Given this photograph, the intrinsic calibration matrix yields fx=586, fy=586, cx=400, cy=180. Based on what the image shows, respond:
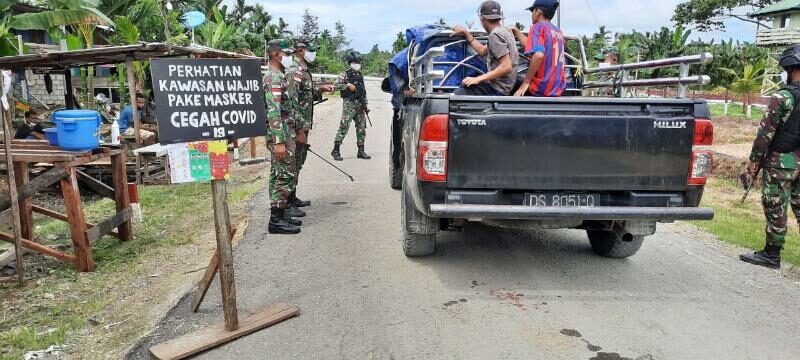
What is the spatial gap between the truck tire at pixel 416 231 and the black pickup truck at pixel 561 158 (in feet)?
1.44

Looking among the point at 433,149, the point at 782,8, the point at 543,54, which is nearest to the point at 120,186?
the point at 433,149

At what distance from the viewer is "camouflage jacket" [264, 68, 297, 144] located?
582 cm

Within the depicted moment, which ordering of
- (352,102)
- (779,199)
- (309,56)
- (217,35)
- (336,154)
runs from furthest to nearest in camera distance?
(217,35), (336,154), (352,102), (309,56), (779,199)

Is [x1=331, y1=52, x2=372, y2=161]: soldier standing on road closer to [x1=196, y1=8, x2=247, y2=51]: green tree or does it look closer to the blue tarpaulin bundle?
the blue tarpaulin bundle

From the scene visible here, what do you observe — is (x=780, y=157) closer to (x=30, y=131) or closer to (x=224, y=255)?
(x=224, y=255)

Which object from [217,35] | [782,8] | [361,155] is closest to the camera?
[361,155]

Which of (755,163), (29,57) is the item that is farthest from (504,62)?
(29,57)

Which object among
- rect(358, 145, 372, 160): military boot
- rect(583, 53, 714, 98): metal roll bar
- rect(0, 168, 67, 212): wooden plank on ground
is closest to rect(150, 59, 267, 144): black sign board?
rect(0, 168, 67, 212): wooden plank on ground

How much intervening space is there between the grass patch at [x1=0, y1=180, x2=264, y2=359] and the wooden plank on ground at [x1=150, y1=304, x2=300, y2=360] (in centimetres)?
83

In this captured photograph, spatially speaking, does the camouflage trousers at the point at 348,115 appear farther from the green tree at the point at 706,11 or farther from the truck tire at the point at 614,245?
the green tree at the point at 706,11

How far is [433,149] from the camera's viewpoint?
3.99m

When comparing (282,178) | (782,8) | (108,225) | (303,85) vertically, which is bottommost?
(108,225)

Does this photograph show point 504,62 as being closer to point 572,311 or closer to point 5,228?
point 572,311

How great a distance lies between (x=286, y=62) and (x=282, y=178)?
1211 millimetres
